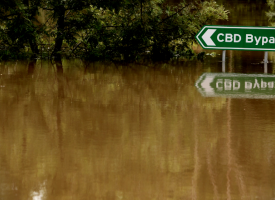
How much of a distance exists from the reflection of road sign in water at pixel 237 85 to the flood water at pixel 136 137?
2cm

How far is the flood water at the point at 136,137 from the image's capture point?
5.50 metres

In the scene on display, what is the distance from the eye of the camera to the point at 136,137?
7.38 metres

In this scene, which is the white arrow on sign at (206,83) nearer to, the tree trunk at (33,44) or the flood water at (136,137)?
the flood water at (136,137)

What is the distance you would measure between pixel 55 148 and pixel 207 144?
6.20 feet

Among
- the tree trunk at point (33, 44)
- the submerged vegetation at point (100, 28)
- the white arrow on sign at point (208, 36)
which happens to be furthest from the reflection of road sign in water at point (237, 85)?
the tree trunk at point (33, 44)

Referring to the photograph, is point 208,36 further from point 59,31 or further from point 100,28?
point 59,31

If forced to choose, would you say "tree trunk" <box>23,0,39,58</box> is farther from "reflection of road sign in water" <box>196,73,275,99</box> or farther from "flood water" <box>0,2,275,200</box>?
"reflection of road sign in water" <box>196,73,275,99</box>

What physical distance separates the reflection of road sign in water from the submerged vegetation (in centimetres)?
364

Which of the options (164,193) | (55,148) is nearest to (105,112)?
(55,148)

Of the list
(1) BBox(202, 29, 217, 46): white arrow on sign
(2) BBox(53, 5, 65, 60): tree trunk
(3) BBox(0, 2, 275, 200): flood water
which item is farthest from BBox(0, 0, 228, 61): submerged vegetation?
(3) BBox(0, 2, 275, 200): flood water

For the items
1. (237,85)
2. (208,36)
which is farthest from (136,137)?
(208,36)

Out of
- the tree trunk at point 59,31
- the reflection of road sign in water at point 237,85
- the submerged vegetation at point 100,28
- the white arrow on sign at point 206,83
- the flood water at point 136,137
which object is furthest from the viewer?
the tree trunk at point 59,31

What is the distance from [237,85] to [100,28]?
6067 mm

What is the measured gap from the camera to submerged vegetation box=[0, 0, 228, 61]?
16500 mm
